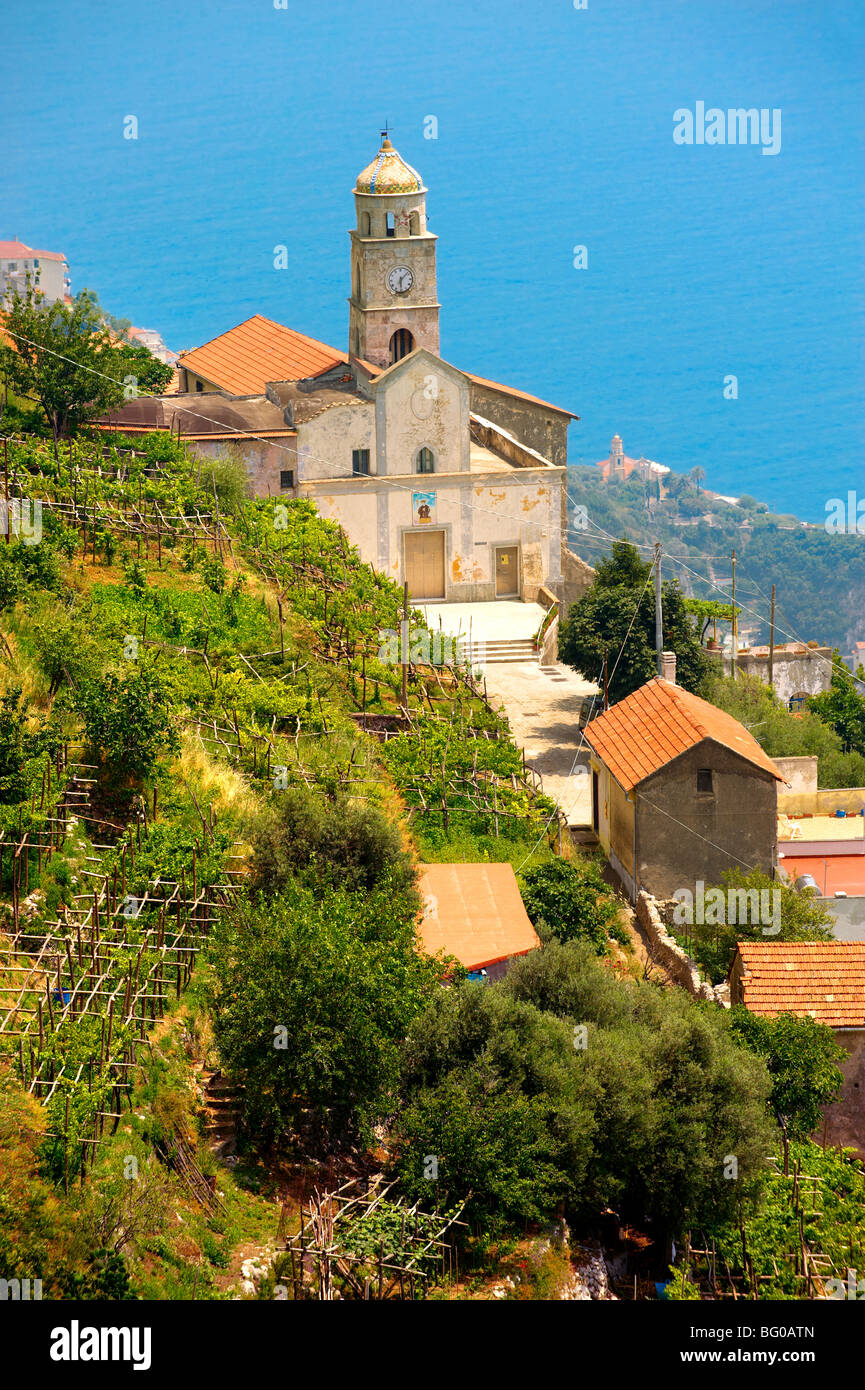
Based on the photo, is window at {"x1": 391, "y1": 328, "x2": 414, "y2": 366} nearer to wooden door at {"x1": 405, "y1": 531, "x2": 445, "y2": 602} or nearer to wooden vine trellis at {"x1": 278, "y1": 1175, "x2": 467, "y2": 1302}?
wooden door at {"x1": 405, "y1": 531, "x2": 445, "y2": 602}

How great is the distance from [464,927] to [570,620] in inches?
695

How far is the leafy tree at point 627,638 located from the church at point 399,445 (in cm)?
714

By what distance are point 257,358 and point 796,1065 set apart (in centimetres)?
3814

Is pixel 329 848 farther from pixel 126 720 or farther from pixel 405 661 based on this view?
pixel 405 661

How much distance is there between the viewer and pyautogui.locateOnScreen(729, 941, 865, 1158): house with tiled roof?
2589cm

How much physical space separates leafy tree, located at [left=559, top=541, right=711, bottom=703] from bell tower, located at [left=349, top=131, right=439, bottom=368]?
37.6ft

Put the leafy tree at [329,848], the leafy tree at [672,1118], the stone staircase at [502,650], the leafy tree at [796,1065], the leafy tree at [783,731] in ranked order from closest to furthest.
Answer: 1. the leafy tree at [672,1118]
2. the leafy tree at [796,1065]
3. the leafy tree at [329,848]
4. the stone staircase at [502,650]
5. the leafy tree at [783,731]

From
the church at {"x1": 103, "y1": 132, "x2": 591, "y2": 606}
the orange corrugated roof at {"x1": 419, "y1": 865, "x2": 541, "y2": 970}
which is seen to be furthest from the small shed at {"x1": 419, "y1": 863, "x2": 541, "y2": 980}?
the church at {"x1": 103, "y1": 132, "x2": 591, "y2": 606}

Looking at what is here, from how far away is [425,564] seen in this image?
167 feet

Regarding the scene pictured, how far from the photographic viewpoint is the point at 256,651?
115 ft

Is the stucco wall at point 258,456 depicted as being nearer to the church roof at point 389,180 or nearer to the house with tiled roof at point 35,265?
the church roof at point 389,180

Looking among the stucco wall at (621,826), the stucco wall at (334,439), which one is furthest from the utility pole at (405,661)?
the stucco wall at (334,439)

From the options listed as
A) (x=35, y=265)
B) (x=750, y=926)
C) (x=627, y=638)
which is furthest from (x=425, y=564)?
(x=35, y=265)

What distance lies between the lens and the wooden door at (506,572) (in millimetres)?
51156
